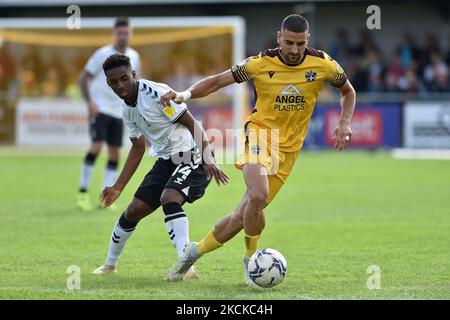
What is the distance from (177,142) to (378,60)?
2131 cm

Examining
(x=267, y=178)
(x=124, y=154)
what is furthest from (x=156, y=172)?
(x=124, y=154)

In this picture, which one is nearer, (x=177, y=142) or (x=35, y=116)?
(x=177, y=142)

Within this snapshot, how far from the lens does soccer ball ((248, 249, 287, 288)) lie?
7324 millimetres

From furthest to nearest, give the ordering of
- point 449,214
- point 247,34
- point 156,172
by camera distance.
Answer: point 247,34
point 449,214
point 156,172

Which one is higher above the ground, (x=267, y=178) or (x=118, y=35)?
(x=118, y=35)

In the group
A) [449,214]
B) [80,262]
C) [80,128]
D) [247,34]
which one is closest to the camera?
[80,262]

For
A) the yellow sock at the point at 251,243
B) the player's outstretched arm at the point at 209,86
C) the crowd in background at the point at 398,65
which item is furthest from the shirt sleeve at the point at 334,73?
the crowd in background at the point at 398,65

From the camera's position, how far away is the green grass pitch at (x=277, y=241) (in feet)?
24.3

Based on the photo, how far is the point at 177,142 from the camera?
8484mm

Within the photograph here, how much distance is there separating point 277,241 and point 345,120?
2797 mm

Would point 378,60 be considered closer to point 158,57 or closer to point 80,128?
point 158,57

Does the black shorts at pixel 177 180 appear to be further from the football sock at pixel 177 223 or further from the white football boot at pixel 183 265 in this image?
the white football boot at pixel 183 265

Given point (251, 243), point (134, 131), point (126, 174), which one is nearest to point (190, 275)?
point (251, 243)

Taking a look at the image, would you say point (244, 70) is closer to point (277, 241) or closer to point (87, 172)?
point (277, 241)
